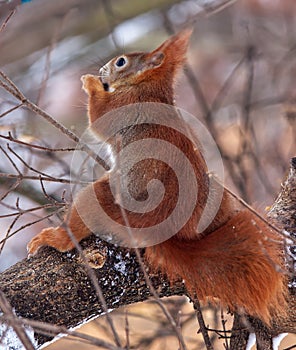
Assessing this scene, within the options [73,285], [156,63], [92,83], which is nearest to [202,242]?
[73,285]

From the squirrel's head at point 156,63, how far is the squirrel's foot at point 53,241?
66cm

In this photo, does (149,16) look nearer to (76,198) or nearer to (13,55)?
(13,55)

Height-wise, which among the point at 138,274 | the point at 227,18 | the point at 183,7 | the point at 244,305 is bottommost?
the point at 244,305

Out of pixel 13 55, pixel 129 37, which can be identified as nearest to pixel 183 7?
pixel 129 37

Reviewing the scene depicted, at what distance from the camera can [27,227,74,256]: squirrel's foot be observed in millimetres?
2193

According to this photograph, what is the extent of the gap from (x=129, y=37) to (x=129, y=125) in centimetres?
236

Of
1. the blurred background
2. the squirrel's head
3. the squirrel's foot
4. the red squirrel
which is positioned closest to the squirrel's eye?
the squirrel's head

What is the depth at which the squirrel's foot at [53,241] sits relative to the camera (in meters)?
2.19

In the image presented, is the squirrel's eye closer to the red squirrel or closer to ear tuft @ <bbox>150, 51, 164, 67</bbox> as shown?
ear tuft @ <bbox>150, 51, 164, 67</bbox>

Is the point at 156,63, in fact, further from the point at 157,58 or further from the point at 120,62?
the point at 120,62

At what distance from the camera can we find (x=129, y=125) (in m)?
2.44

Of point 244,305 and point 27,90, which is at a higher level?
point 27,90

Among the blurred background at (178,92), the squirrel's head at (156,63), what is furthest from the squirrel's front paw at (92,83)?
the blurred background at (178,92)

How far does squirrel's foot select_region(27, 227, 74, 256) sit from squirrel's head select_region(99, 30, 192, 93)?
661 millimetres
